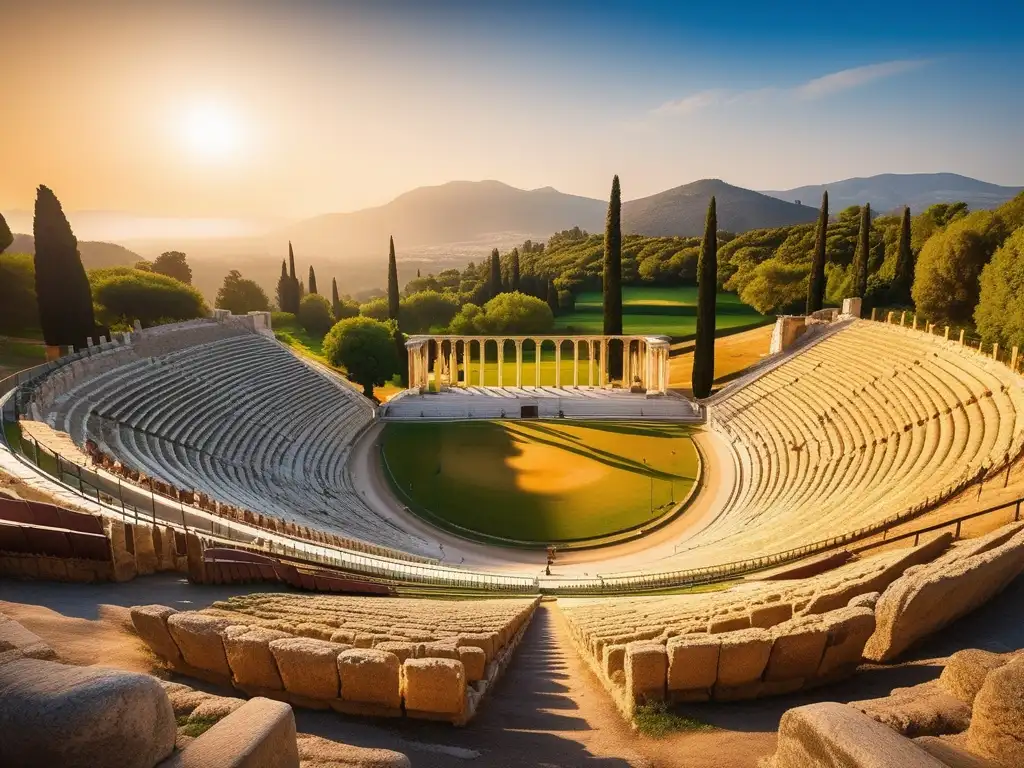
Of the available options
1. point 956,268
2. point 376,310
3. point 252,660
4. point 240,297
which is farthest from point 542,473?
point 240,297

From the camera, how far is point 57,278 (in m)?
34.6

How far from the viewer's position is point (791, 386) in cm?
3731

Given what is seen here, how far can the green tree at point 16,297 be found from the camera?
4312cm

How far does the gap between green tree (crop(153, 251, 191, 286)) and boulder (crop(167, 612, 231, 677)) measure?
265 feet

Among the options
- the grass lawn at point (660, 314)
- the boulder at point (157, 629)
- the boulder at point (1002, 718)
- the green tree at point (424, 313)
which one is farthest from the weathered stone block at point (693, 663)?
the green tree at point (424, 313)

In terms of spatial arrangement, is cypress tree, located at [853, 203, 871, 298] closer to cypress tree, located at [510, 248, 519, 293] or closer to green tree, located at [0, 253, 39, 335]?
cypress tree, located at [510, 248, 519, 293]

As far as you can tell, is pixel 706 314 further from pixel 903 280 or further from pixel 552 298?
pixel 552 298

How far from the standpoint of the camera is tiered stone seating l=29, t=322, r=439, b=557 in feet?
72.7

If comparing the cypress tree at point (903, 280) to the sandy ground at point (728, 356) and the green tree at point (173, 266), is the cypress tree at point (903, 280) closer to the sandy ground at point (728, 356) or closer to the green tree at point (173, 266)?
the sandy ground at point (728, 356)

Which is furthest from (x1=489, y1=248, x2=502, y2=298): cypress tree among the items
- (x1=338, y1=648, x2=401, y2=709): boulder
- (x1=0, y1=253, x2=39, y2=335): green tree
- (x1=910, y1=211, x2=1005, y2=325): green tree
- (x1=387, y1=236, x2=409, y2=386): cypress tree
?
(x1=338, y1=648, x2=401, y2=709): boulder

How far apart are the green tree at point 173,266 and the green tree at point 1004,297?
79718mm

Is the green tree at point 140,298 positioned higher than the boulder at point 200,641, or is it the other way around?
the green tree at point 140,298

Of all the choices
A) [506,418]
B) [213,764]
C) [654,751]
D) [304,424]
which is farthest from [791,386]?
[213,764]

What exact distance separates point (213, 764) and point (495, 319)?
64652mm
